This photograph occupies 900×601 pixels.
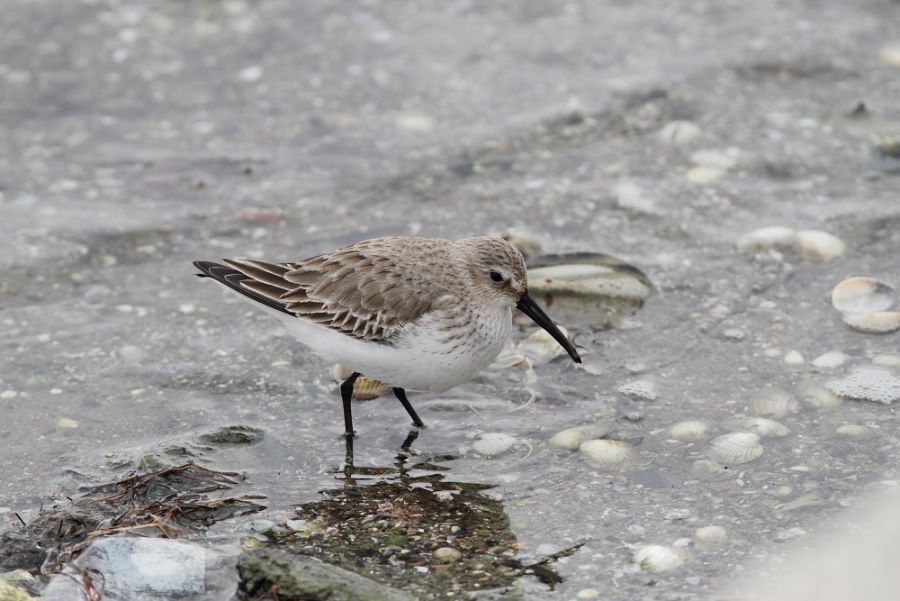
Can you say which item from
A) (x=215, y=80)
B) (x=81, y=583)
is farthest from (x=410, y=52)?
(x=81, y=583)

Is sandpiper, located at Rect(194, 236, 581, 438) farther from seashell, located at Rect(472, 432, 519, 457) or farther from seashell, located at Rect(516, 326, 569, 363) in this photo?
seashell, located at Rect(516, 326, 569, 363)

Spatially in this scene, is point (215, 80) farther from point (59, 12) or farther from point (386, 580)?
point (386, 580)

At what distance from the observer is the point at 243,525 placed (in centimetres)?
573

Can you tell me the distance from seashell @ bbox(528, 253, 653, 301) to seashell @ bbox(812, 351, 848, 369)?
4.10 feet

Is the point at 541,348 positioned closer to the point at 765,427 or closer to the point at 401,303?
the point at 401,303

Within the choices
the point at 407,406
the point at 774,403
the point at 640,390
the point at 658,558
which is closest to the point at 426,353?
the point at 407,406

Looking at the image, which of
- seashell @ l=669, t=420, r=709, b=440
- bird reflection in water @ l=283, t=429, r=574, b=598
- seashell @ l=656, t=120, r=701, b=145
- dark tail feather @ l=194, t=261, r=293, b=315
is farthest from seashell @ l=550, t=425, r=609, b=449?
seashell @ l=656, t=120, r=701, b=145

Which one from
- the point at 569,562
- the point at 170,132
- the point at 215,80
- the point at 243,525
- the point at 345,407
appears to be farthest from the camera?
the point at 215,80

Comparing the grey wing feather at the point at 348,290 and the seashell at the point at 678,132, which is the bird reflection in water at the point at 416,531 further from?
the seashell at the point at 678,132

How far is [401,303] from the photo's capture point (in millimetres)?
6348

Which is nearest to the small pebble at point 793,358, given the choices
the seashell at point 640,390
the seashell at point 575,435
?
the seashell at point 640,390

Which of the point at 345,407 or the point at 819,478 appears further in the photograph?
the point at 345,407

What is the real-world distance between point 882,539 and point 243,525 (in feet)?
9.65

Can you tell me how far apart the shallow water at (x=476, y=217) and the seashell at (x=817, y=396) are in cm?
7
